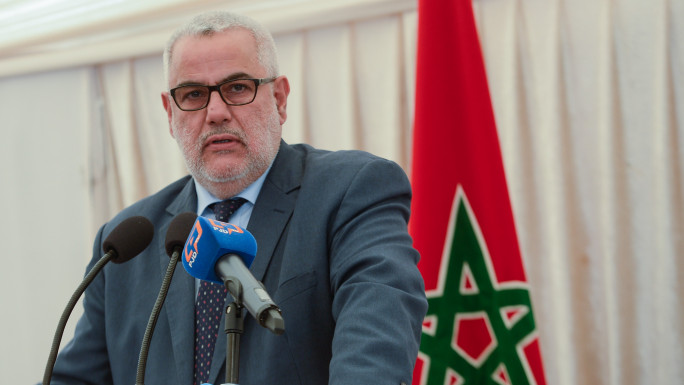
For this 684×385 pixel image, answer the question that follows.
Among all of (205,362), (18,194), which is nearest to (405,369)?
(205,362)

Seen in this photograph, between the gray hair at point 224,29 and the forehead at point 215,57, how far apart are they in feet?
0.05

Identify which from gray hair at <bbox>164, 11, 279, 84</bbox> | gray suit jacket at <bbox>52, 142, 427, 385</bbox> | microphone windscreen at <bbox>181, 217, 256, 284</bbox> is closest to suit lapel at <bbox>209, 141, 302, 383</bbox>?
gray suit jacket at <bbox>52, 142, 427, 385</bbox>

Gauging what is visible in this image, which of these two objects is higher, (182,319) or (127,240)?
(127,240)

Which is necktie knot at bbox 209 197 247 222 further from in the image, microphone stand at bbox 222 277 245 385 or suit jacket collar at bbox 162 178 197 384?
microphone stand at bbox 222 277 245 385

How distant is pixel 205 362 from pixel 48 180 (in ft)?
7.48

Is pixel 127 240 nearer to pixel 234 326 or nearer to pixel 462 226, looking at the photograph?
pixel 234 326

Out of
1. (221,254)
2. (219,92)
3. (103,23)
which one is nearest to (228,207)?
(219,92)

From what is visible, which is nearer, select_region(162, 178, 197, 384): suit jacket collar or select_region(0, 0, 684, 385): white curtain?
select_region(162, 178, 197, 384): suit jacket collar

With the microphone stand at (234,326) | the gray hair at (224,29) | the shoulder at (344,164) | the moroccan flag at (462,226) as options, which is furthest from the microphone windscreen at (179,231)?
the moroccan flag at (462,226)

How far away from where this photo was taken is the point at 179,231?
3.82 ft

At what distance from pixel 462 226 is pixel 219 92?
2.95 feet

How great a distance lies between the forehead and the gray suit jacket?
261mm

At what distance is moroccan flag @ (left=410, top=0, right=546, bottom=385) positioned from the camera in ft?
6.95

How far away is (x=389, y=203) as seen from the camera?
1.58 m
